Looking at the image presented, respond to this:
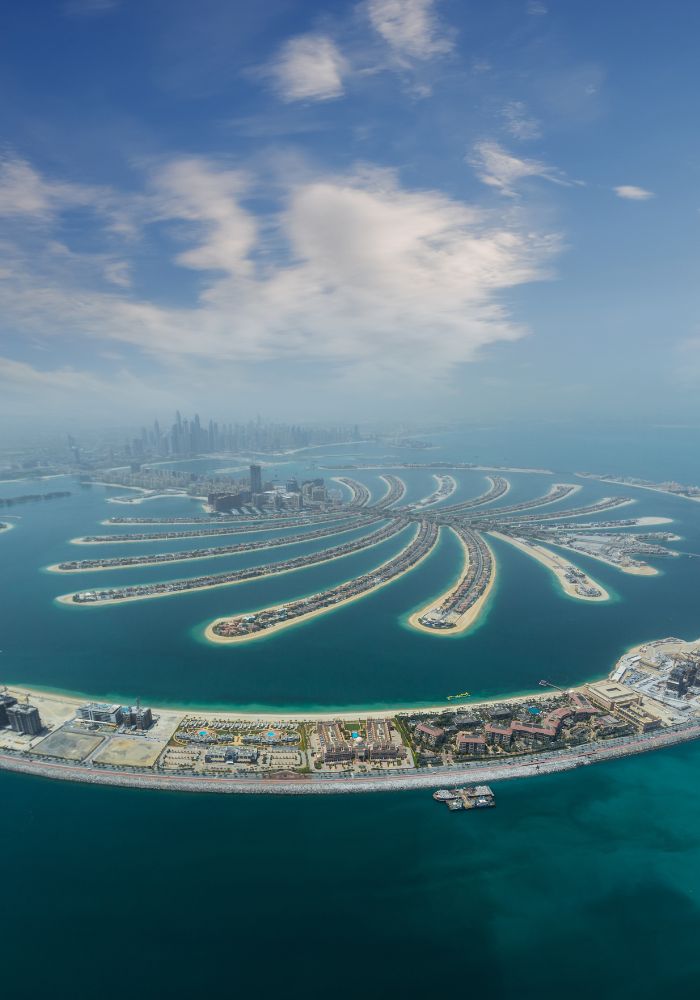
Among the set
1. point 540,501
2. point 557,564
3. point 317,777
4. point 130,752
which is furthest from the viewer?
point 540,501

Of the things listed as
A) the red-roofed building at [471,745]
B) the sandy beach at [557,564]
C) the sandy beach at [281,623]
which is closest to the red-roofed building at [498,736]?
the red-roofed building at [471,745]

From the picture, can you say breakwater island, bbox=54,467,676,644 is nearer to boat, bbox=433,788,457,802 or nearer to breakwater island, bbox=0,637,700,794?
breakwater island, bbox=0,637,700,794

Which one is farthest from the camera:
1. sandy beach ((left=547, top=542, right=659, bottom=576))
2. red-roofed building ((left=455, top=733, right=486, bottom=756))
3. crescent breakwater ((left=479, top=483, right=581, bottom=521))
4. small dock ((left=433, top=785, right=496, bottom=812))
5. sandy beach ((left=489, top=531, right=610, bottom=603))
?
crescent breakwater ((left=479, top=483, right=581, bottom=521))

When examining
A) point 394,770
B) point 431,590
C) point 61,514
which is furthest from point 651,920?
point 61,514

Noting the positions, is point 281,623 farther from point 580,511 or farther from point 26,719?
point 580,511

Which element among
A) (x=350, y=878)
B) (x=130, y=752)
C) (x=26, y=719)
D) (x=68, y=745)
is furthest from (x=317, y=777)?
(x=26, y=719)

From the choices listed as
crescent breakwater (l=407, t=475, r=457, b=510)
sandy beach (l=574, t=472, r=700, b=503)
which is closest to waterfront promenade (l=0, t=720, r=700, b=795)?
crescent breakwater (l=407, t=475, r=457, b=510)

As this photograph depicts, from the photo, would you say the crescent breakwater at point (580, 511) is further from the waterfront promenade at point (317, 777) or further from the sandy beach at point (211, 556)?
the waterfront promenade at point (317, 777)
